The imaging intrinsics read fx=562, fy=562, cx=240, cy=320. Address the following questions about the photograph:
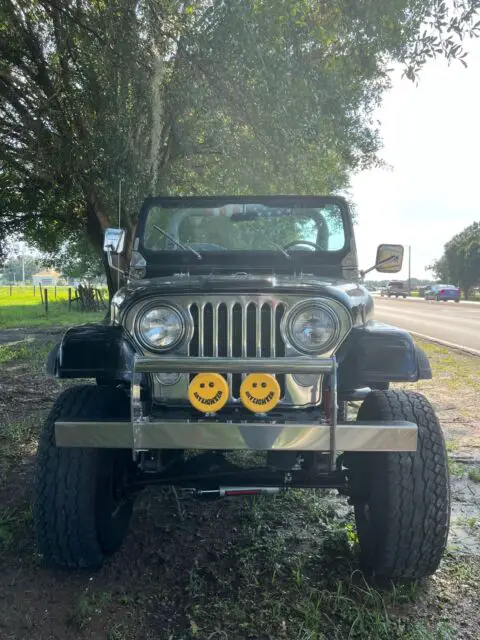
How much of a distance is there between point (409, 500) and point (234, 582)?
876 millimetres

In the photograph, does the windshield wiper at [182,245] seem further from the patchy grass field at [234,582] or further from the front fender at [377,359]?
the patchy grass field at [234,582]

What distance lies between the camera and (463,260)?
49938mm

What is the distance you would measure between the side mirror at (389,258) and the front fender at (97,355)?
188cm

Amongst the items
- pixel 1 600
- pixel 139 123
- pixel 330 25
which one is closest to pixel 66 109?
pixel 139 123

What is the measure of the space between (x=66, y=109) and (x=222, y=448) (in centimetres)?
751

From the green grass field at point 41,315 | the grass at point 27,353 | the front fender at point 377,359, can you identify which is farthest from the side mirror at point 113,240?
the green grass field at point 41,315

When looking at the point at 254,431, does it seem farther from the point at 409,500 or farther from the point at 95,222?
the point at 95,222

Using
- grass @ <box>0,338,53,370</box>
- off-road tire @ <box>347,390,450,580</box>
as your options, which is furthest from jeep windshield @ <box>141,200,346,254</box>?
grass @ <box>0,338,53,370</box>

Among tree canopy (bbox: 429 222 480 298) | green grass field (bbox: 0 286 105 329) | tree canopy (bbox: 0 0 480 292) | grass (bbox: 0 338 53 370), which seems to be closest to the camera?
tree canopy (bbox: 0 0 480 292)

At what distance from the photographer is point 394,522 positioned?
8.03ft

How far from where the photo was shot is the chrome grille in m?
→ 2.40

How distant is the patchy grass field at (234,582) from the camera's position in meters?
2.26

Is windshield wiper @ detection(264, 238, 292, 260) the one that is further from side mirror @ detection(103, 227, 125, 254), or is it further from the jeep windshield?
side mirror @ detection(103, 227, 125, 254)

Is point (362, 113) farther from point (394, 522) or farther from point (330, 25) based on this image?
point (394, 522)
